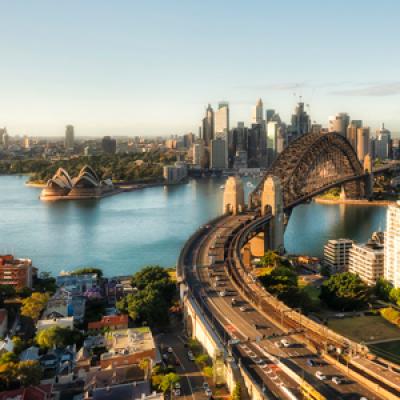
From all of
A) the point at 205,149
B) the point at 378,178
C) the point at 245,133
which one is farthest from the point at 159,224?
the point at 245,133

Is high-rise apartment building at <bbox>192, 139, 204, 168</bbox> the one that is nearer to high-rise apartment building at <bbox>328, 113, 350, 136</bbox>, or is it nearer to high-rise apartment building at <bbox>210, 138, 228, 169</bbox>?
high-rise apartment building at <bbox>210, 138, 228, 169</bbox>

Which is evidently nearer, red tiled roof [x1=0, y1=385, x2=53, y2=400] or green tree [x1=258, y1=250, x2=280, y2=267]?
red tiled roof [x1=0, y1=385, x2=53, y2=400]

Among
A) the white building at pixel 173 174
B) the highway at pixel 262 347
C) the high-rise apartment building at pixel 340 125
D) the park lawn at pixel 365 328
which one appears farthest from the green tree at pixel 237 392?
the high-rise apartment building at pixel 340 125

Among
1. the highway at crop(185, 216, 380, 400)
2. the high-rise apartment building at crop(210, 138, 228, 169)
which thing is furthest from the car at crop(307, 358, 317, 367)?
the high-rise apartment building at crop(210, 138, 228, 169)

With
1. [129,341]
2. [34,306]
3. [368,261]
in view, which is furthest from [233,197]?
[129,341]

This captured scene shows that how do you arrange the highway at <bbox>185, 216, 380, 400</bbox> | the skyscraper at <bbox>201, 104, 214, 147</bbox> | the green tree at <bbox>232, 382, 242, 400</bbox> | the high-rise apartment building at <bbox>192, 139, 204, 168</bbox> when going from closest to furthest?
the highway at <bbox>185, 216, 380, 400</bbox>, the green tree at <bbox>232, 382, 242, 400</bbox>, the high-rise apartment building at <bbox>192, 139, 204, 168</bbox>, the skyscraper at <bbox>201, 104, 214, 147</bbox>

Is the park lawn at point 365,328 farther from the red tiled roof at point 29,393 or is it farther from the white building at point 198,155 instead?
the white building at point 198,155

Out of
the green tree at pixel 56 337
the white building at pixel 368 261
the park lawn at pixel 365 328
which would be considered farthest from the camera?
the white building at pixel 368 261

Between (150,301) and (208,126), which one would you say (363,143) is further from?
(150,301)
